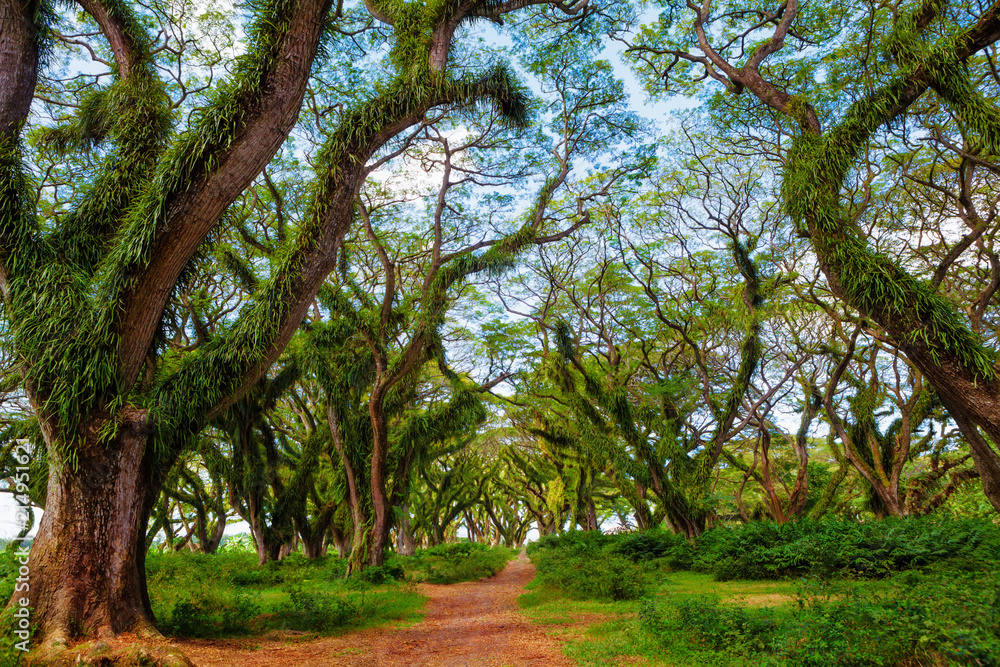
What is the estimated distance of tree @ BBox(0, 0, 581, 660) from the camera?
5.04 metres

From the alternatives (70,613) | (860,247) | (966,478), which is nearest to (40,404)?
(70,613)

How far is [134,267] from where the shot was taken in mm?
5469

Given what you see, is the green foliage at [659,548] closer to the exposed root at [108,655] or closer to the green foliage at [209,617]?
the green foliage at [209,617]

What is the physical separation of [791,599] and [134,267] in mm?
8805

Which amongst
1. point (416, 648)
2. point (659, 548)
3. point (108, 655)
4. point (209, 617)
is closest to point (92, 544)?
point (108, 655)

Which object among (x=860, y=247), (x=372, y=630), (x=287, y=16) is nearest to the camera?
(x=287, y=16)

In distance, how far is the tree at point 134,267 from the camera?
5.04 meters

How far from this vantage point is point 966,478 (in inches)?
543

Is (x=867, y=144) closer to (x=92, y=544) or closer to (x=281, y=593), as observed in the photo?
(x=92, y=544)

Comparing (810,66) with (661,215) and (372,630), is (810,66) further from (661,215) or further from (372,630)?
(372,630)

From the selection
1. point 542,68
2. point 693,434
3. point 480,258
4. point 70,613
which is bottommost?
point 70,613

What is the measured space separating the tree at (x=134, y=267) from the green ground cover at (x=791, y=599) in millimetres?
4627

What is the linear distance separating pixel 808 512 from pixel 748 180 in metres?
10.4

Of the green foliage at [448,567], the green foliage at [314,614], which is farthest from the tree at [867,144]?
the green foliage at [448,567]
